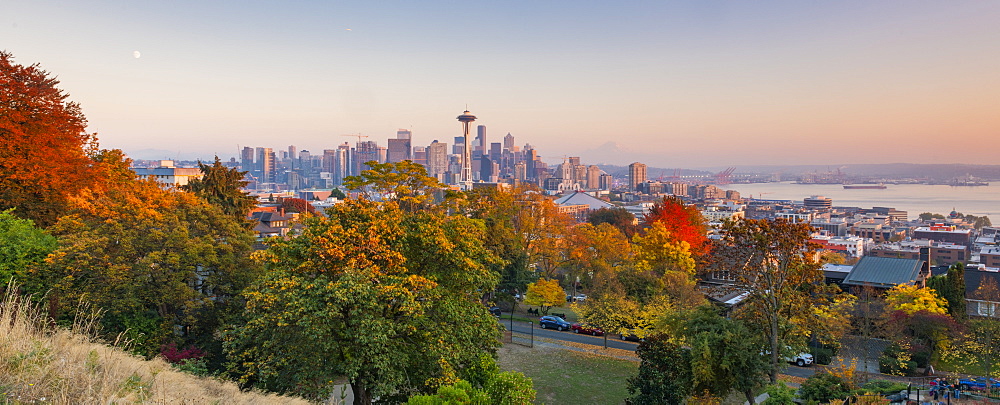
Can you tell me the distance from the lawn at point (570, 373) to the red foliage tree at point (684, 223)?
14798 millimetres

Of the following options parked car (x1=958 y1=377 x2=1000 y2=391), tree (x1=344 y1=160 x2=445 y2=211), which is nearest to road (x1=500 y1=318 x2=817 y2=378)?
parked car (x1=958 y1=377 x2=1000 y2=391)

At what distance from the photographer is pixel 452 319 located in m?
14.9

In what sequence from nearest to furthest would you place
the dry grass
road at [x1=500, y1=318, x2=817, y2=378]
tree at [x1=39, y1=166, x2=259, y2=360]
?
the dry grass → tree at [x1=39, y1=166, x2=259, y2=360] → road at [x1=500, y1=318, x2=817, y2=378]

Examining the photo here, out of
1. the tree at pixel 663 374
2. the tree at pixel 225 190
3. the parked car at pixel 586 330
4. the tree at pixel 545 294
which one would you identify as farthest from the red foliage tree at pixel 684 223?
the tree at pixel 225 190

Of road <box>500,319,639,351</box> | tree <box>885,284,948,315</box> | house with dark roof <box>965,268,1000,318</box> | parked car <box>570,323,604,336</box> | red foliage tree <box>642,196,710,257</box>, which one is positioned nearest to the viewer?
tree <box>885,284,948,315</box>

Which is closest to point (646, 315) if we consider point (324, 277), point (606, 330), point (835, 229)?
point (606, 330)

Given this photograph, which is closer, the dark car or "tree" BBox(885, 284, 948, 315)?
"tree" BBox(885, 284, 948, 315)

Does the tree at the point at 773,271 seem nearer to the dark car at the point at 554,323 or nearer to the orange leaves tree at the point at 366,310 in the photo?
the orange leaves tree at the point at 366,310

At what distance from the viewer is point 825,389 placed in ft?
52.1

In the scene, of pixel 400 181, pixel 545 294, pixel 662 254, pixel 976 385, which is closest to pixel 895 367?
pixel 976 385

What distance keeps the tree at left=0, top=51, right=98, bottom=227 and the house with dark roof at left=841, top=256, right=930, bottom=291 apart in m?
38.7

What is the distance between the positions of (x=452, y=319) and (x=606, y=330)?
12.6 meters

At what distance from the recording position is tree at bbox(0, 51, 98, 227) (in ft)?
68.1

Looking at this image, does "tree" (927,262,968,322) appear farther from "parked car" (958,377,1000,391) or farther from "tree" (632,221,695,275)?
"tree" (632,221,695,275)
